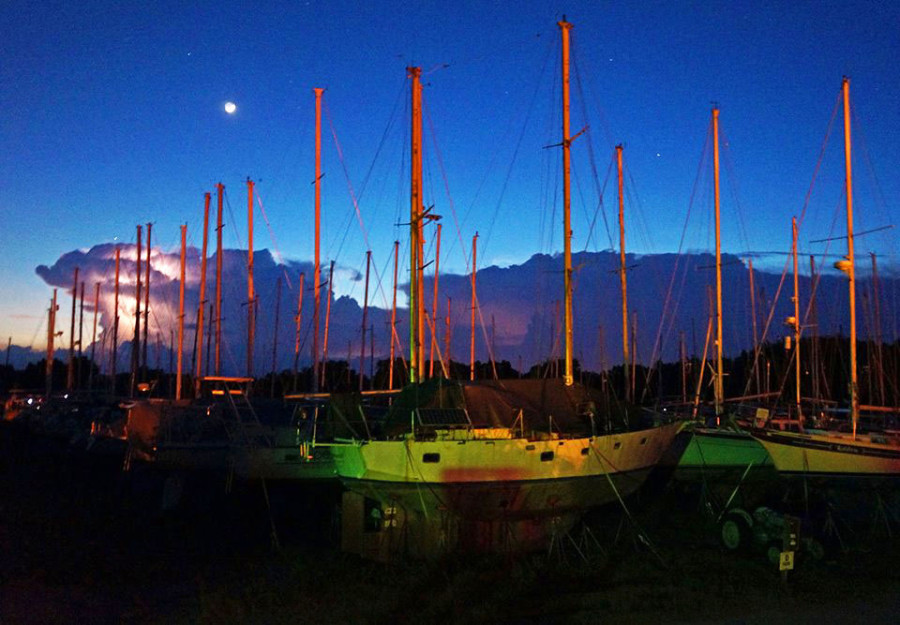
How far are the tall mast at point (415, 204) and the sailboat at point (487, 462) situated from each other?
5.04 m

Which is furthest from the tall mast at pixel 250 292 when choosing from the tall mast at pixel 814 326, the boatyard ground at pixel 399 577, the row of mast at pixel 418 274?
the tall mast at pixel 814 326

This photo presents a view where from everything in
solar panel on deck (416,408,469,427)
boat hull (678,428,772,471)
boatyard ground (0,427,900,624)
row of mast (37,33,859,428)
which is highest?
row of mast (37,33,859,428)

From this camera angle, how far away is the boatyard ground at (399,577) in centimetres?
1165

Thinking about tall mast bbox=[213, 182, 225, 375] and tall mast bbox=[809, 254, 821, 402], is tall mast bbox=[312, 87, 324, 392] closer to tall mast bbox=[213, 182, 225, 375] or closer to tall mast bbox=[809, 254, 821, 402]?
tall mast bbox=[213, 182, 225, 375]

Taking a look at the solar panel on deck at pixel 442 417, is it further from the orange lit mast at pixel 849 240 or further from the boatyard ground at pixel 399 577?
the orange lit mast at pixel 849 240

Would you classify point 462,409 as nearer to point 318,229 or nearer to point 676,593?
point 676,593

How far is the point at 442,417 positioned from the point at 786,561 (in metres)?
8.21

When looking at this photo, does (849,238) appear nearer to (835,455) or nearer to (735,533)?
(835,455)

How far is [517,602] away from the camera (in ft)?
39.6

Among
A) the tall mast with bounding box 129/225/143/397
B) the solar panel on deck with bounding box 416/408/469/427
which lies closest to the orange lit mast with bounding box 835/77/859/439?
the solar panel on deck with bounding box 416/408/469/427

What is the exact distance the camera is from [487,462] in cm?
1727

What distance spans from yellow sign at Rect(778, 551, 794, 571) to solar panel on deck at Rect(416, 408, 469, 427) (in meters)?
7.68

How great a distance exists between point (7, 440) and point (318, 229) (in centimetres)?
2714

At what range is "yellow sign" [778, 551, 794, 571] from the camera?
12.4 m
